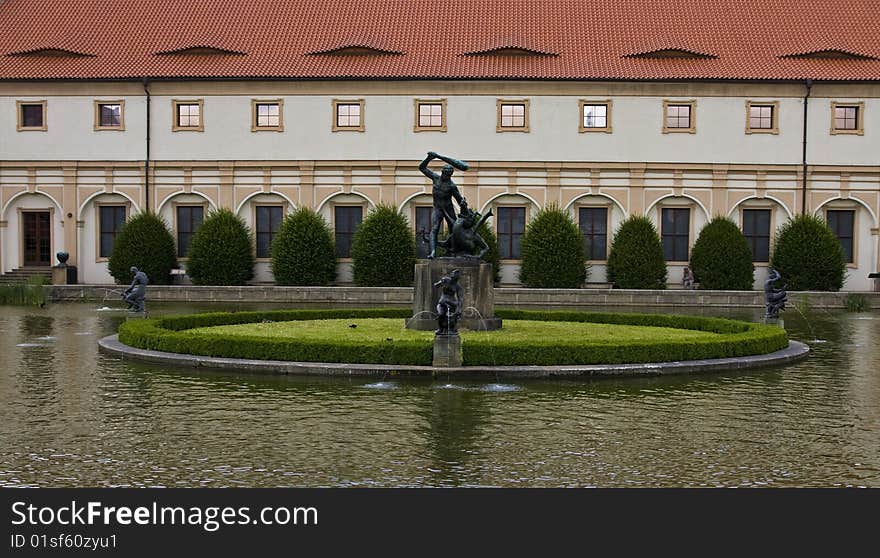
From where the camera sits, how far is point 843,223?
45.0 m

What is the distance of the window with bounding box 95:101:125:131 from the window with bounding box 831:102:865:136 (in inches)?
1123

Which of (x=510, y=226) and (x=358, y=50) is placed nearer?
(x=510, y=226)

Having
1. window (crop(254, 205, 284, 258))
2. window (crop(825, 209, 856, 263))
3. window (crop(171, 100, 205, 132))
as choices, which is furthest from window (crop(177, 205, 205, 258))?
window (crop(825, 209, 856, 263))

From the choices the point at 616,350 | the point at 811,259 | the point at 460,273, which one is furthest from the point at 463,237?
the point at 811,259

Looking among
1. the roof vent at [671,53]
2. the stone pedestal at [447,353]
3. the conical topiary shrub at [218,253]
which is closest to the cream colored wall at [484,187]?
the conical topiary shrub at [218,253]

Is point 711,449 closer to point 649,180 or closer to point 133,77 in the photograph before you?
point 649,180

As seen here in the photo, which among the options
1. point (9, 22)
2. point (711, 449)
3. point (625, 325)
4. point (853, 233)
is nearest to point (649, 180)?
point (853, 233)

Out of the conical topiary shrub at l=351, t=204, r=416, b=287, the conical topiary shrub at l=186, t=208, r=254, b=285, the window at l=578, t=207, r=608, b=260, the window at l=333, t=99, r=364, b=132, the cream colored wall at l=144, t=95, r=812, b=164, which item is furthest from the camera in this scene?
the window at l=578, t=207, r=608, b=260

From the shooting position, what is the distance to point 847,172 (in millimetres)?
44281

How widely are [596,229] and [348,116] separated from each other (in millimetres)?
11060

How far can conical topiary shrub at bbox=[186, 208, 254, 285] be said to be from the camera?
141 ft

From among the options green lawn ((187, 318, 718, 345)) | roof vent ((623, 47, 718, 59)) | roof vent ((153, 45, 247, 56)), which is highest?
roof vent ((153, 45, 247, 56))

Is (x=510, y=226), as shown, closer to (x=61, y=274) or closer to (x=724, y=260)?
(x=724, y=260)

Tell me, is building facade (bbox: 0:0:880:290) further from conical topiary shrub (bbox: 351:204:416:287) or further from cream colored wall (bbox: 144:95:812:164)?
conical topiary shrub (bbox: 351:204:416:287)
